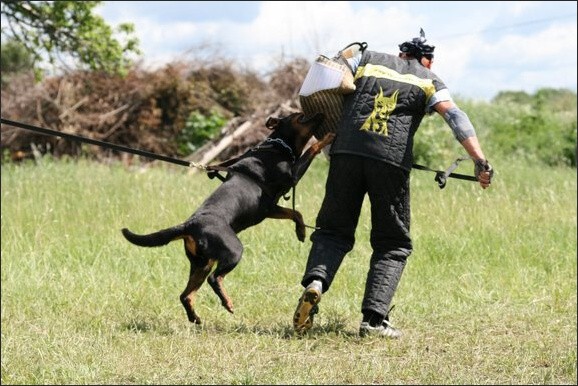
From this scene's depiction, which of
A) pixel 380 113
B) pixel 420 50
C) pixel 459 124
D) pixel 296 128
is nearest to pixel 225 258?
pixel 296 128

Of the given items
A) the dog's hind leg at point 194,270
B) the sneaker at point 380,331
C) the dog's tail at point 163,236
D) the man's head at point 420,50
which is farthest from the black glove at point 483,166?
the dog's tail at point 163,236

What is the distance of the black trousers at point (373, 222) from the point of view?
19.4 ft

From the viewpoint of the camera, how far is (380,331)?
607 cm

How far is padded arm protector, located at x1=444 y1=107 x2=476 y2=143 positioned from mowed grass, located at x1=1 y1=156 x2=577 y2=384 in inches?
54.8

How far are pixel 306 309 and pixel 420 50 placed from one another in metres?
1.91

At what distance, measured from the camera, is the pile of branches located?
1867 centimetres

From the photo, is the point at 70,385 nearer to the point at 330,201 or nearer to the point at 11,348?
the point at 11,348

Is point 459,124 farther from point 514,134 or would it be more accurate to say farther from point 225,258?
point 514,134

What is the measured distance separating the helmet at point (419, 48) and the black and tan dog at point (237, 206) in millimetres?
751

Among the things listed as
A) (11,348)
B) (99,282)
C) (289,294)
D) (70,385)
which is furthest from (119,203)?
(70,385)

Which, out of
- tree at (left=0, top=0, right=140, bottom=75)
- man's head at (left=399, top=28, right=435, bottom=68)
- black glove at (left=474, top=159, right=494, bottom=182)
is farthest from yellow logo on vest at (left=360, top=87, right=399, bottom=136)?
tree at (left=0, top=0, right=140, bottom=75)

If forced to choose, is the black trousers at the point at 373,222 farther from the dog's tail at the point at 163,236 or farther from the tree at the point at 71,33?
the tree at the point at 71,33

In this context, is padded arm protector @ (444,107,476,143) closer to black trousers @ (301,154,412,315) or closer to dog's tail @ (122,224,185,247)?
black trousers @ (301,154,412,315)

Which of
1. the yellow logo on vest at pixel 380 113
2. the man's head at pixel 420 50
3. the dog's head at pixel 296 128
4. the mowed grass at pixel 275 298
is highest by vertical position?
the man's head at pixel 420 50
